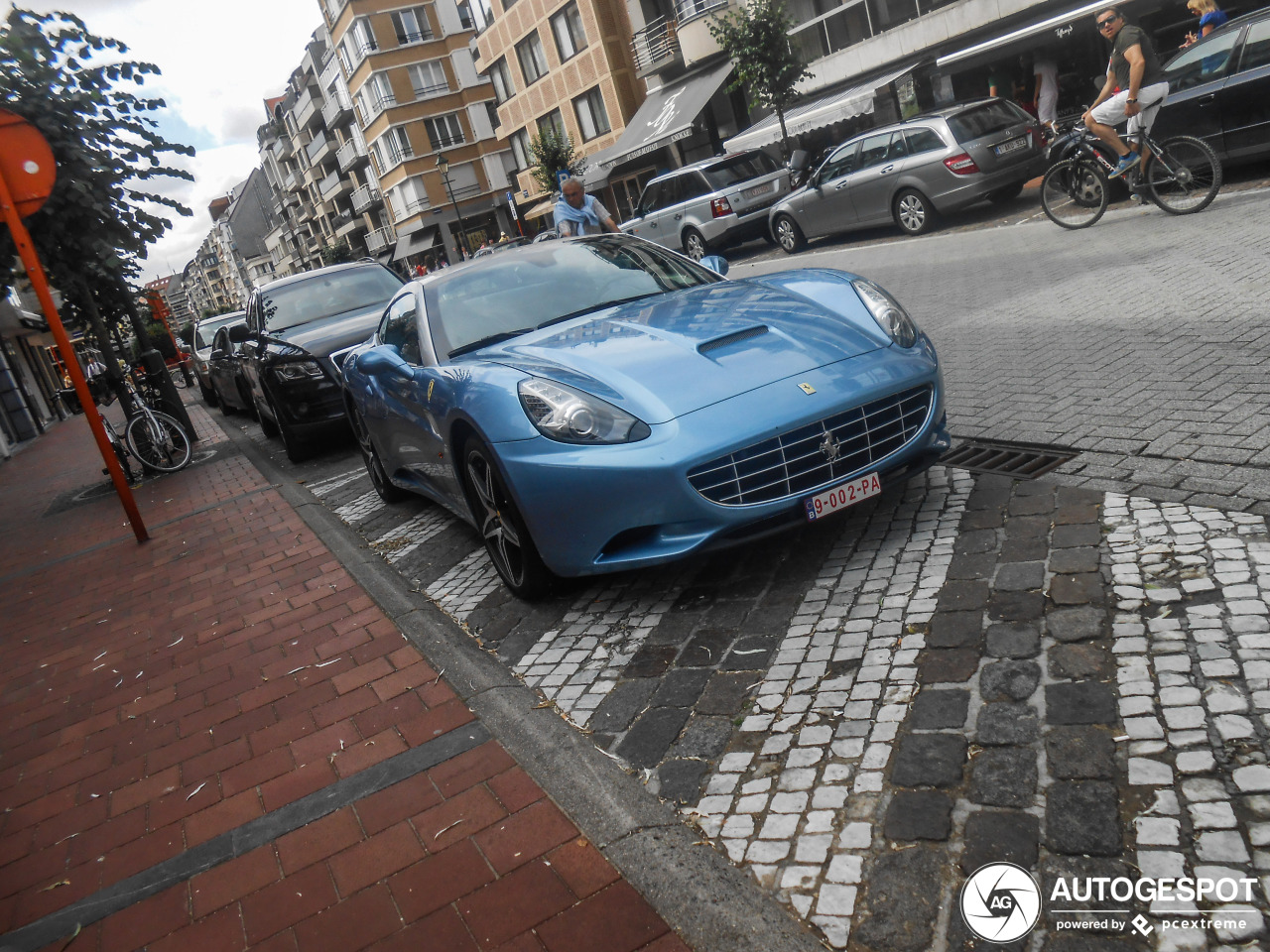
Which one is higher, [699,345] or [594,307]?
[594,307]

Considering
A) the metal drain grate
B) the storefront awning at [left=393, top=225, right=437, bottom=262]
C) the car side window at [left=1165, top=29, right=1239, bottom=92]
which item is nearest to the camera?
the metal drain grate

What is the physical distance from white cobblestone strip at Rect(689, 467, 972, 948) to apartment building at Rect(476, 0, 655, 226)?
100 ft

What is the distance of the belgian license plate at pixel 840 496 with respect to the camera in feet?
11.7

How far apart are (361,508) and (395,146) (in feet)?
169

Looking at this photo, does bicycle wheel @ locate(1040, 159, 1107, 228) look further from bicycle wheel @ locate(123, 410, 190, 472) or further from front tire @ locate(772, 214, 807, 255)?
bicycle wheel @ locate(123, 410, 190, 472)

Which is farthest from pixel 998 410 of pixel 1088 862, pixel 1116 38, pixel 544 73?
pixel 544 73

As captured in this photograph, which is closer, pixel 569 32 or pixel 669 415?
pixel 669 415

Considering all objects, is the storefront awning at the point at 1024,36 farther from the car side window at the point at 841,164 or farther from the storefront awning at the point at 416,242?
the storefront awning at the point at 416,242

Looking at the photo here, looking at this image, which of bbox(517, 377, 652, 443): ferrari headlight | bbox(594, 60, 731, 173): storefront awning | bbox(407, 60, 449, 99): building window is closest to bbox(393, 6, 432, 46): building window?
bbox(407, 60, 449, 99): building window

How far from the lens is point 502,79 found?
4369 cm

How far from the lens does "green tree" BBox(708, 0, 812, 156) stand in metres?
20.4

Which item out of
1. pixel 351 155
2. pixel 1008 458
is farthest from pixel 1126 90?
pixel 351 155

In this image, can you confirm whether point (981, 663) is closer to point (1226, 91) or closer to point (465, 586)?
point (465, 586)

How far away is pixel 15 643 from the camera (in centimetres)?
576
